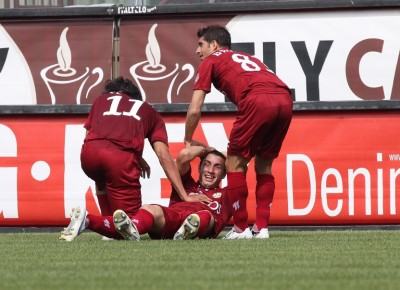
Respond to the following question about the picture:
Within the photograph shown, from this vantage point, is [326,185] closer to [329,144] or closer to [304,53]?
[329,144]

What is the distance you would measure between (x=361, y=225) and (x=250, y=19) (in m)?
2.15

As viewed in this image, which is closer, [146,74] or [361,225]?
[361,225]

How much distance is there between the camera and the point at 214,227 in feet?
29.8

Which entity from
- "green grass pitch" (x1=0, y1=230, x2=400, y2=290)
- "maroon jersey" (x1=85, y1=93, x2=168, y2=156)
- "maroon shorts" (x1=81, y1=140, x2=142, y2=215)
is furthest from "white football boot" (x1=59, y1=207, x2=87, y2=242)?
"maroon jersey" (x1=85, y1=93, x2=168, y2=156)

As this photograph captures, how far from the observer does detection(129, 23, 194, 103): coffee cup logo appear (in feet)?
37.8

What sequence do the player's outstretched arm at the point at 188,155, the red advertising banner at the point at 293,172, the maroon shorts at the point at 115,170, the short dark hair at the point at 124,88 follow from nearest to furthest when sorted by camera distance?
the maroon shorts at the point at 115,170 < the player's outstretched arm at the point at 188,155 < the short dark hair at the point at 124,88 < the red advertising banner at the point at 293,172

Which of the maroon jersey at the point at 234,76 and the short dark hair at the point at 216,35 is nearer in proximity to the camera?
the maroon jersey at the point at 234,76

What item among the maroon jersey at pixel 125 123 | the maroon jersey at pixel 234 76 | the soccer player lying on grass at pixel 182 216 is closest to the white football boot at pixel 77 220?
the soccer player lying on grass at pixel 182 216

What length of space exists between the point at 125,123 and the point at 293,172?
2.15 meters

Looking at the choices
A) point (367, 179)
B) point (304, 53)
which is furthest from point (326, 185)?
point (304, 53)

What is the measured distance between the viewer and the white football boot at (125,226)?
8359mm

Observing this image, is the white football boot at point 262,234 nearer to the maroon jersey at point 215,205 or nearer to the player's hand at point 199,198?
the maroon jersey at point 215,205

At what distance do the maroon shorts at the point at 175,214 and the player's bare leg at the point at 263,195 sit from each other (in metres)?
0.41

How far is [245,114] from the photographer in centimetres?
902
